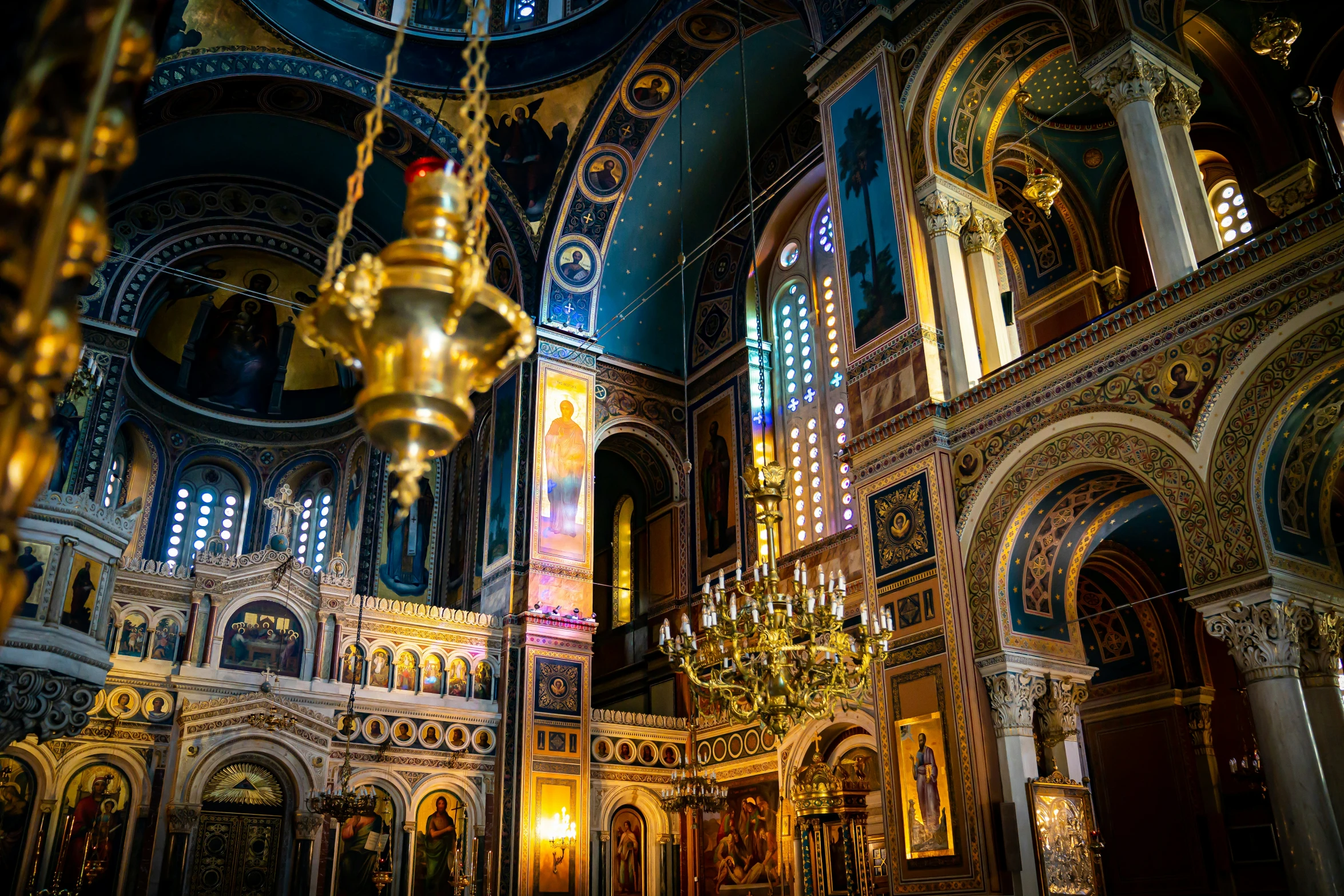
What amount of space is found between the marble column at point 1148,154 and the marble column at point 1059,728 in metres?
3.33

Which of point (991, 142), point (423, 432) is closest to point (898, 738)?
point (991, 142)

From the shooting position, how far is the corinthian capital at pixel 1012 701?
8016 millimetres

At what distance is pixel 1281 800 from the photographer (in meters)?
6.30

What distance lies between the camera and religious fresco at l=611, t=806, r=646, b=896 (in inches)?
522

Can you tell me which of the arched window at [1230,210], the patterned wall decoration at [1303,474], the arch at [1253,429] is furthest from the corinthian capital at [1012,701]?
the arched window at [1230,210]

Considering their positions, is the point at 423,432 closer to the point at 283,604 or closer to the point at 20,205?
the point at 20,205

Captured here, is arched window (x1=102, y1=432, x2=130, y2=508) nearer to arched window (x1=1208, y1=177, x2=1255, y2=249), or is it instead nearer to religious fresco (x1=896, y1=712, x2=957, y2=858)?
religious fresco (x1=896, y1=712, x2=957, y2=858)

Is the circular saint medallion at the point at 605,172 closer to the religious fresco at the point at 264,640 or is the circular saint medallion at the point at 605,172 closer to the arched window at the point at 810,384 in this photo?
the arched window at the point at 810,384

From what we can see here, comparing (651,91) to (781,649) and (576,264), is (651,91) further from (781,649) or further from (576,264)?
(781,649)

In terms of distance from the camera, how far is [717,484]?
15.7m

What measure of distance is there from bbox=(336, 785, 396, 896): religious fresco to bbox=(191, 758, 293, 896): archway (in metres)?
0.72

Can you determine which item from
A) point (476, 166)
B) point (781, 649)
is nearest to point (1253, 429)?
point (781, 649)

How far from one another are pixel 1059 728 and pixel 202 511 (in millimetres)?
14896

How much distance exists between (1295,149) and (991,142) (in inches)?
121
